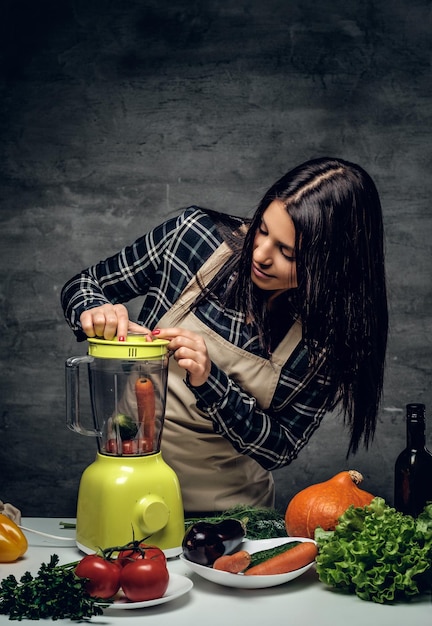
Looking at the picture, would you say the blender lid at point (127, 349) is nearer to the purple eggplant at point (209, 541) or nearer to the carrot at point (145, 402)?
the carrot at point (145, 402)

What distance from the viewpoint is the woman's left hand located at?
5.50 ft

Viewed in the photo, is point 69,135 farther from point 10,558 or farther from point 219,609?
point 219,609

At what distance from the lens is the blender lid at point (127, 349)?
1.59m

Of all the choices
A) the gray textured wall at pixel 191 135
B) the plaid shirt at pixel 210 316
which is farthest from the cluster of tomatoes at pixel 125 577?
the gray textured wall at pixel 191 135

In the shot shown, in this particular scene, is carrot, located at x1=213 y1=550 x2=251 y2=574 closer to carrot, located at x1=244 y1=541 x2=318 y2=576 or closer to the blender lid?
carrot, located at x1=244 y1=541 x2=318 y2=576

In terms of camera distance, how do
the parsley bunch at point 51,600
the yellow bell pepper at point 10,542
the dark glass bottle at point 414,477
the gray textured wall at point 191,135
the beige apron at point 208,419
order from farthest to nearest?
the gray textured wall at point 191,135 < the beige apron at point 208,419 < the dark glass bottle at point 414,477 < the yellow bell pepper at point 10,542 < the parsley bunch at point 51,600

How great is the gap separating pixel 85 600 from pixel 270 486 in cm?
90

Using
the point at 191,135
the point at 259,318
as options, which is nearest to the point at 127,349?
the point at 259,318

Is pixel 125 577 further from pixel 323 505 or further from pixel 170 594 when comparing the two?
pixel 323 505

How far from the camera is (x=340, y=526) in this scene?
149 cm

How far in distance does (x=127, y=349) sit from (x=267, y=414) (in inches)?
21.0

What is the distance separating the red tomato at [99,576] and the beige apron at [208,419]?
674 millimetres

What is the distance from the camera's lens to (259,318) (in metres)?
2.01

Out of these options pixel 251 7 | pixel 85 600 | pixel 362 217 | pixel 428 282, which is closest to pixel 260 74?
pixel 251 7
